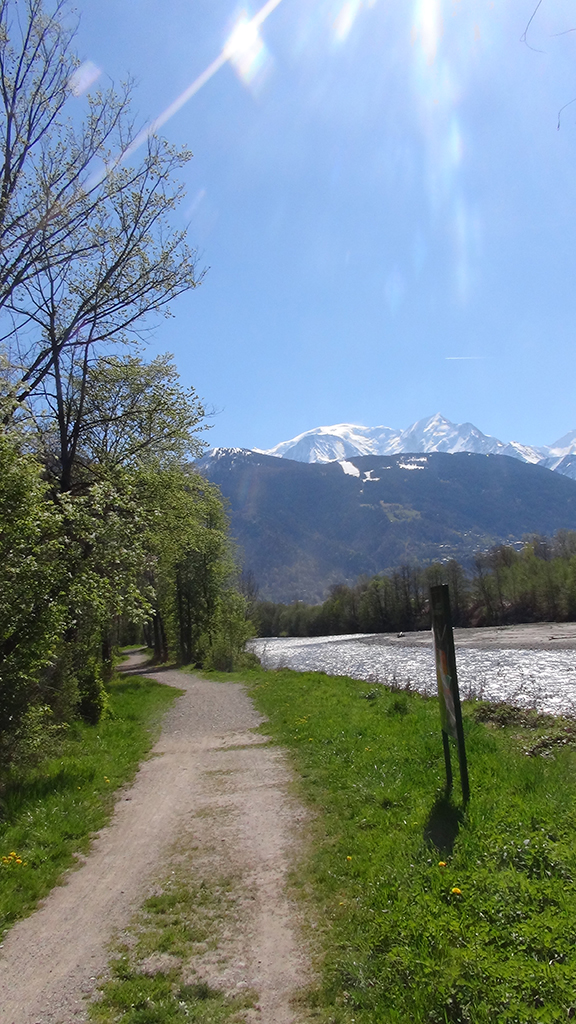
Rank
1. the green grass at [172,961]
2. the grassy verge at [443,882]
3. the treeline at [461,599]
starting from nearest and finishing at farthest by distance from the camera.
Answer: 1. the grassy verge at [443,882]
2. the green grass at [172,961]
3. the treeline at [461,599]

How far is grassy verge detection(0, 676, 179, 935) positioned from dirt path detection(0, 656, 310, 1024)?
243 mm

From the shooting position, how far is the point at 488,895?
5.18 metres

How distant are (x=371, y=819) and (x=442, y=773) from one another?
5.84 ft

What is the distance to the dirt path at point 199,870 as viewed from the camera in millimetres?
4750

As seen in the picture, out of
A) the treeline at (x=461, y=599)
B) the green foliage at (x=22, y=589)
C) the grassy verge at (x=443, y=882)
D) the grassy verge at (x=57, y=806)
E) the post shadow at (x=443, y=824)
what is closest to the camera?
the grassy verge at (x=443, y=882)

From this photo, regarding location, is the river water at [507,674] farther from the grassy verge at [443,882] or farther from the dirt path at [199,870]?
the dirt path at [199,870]

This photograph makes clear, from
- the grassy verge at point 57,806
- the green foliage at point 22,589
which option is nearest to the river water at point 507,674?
the grassy verge at point 57,806

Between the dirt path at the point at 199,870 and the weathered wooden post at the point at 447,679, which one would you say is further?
the weathered wooden post at the point at 447,679

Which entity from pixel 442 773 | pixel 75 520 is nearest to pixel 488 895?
pixel 442 773

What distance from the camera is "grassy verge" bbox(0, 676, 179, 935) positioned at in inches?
259

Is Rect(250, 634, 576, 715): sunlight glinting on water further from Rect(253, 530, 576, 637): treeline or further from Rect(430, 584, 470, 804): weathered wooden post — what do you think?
Rect(253, 530, 576, 637): treeline

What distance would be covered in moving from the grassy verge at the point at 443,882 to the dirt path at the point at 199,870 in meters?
0.44

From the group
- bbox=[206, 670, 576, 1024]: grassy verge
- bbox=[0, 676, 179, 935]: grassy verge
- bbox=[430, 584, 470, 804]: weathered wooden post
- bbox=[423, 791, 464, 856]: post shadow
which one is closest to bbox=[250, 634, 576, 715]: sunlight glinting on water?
bbox=[206, 670, 576, 1024]: grassy verge

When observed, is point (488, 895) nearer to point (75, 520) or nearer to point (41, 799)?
point (41, 799)
